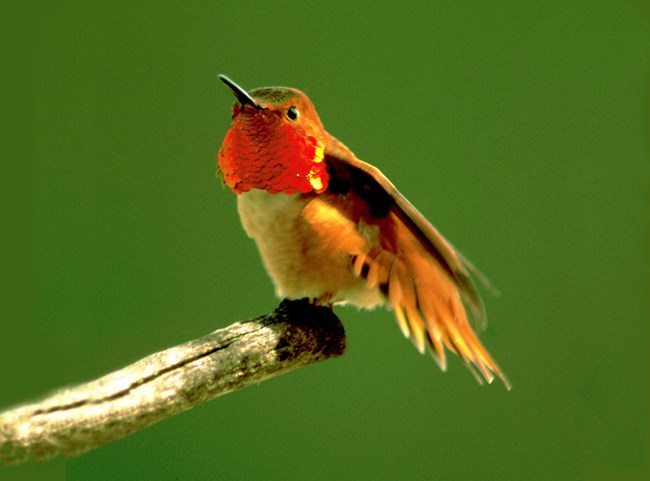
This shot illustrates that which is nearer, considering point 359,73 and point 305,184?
point 305,184

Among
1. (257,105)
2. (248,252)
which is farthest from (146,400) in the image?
(248,252)

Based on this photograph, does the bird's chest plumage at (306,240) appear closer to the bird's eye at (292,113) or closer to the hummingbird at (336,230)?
the hummingbird at (336,230)

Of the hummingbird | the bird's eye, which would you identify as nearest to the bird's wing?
the hummingbird

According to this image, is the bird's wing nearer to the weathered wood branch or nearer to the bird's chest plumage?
the bird's chest plumage

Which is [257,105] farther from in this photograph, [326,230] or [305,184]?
[326,230]

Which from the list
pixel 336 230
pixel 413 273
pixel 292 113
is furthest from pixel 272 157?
pixel 413 273

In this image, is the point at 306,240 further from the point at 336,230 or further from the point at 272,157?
the point at 272,157
